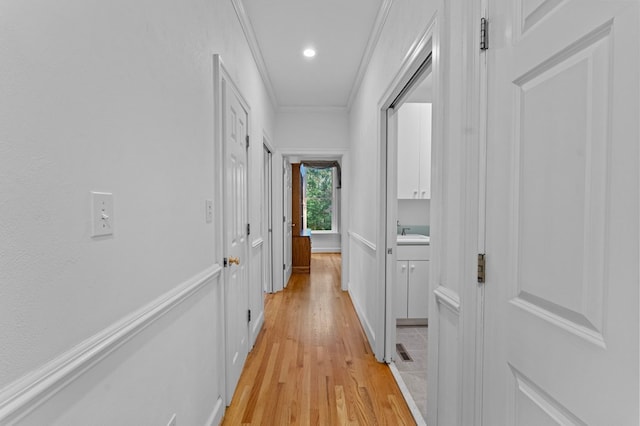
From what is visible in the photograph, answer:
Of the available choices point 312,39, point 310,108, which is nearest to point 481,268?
point 312,39

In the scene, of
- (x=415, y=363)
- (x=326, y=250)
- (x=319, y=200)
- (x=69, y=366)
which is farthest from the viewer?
(x=319, y=200)

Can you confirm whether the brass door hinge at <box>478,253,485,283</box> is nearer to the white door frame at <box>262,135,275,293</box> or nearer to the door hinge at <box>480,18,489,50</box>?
the door hinge at <box>480,18,489,50</box>

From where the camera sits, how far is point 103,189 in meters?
0.82

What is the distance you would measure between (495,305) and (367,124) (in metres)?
2.45

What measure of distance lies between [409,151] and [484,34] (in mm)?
2525

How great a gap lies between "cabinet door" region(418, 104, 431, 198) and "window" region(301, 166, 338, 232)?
5189 mm

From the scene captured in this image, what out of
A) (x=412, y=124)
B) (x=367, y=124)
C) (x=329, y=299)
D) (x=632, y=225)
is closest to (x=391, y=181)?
(x=367, y=124)

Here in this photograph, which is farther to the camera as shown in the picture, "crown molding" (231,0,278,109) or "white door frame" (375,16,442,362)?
"white door frame" (375,16,442,362)

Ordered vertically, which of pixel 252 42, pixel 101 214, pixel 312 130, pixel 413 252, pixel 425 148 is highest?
pixel 252 42

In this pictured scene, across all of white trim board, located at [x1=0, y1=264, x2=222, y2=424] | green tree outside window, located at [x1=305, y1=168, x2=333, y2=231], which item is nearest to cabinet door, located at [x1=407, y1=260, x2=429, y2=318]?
white trim board, located at [x1=0, y1=264, x2=222, y2=424]

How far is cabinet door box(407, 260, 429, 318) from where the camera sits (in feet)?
10.2

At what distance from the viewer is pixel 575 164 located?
70 centimetres

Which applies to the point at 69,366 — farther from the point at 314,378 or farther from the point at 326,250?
the point at 326,250

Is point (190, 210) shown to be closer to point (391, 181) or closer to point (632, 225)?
point (632, 225)
